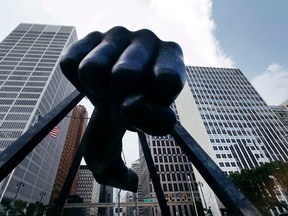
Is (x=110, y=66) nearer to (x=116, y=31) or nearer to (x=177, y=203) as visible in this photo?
(x=116, y=31)

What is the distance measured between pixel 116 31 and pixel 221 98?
70.3m

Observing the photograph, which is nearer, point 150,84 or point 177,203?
point 150,84

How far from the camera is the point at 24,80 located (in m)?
56.8

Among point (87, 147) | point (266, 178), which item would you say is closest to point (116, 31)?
point (87, 147)

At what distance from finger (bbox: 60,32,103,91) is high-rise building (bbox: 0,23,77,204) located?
45.1m

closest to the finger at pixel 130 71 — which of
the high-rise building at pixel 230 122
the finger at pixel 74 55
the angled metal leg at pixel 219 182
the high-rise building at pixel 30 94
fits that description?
the finger at pixel 74 55

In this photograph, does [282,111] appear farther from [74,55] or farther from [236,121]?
[74,55]

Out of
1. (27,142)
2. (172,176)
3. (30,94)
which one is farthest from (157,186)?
(172,176)

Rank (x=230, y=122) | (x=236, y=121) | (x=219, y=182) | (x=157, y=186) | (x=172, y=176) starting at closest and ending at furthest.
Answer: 1. (x=219, y=182)
2. (x=157, y=186)
3. (x=230, y=122)
4. (x=236, y=121)
5. (x=172, y=176)

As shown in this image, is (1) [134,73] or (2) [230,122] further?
(2) [230,122]

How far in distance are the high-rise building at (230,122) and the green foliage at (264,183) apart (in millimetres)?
20258

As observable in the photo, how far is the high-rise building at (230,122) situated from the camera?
162ft

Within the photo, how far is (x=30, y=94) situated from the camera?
53281mm

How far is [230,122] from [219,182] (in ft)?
207
